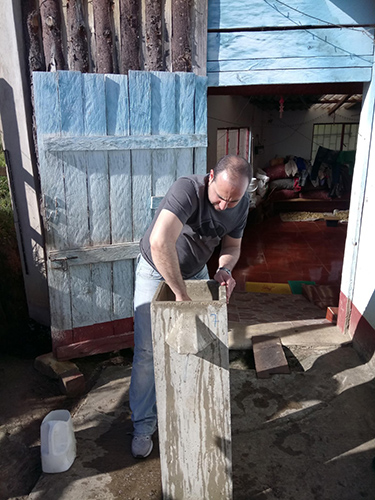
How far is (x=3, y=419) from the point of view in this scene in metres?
3.56

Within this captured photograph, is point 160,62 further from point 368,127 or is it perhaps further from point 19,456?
point 19,456

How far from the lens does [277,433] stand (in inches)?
129

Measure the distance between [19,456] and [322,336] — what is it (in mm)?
3018

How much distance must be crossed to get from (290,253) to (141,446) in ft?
20.3

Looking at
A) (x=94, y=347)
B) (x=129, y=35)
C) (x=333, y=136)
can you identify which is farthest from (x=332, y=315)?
(x=333, y=136)

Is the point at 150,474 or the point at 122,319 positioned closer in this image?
the point at 150,474

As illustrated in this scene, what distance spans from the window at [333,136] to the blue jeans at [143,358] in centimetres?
1354

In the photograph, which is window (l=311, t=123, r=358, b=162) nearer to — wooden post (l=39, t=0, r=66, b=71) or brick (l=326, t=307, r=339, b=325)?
brick (l=326, t=307, r=339, b=325)

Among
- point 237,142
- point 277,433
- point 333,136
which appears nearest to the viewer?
point 277,433

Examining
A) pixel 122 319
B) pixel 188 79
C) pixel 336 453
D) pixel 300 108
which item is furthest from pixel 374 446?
pixel 300 108

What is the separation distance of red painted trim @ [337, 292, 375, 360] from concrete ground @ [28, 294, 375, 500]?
10 cm

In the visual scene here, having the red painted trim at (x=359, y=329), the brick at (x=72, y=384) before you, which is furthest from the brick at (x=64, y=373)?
the red painted trim at (x=359, y=329)

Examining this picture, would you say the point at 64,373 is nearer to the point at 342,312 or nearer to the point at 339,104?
the point at 342,312

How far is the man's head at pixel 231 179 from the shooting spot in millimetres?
2471
